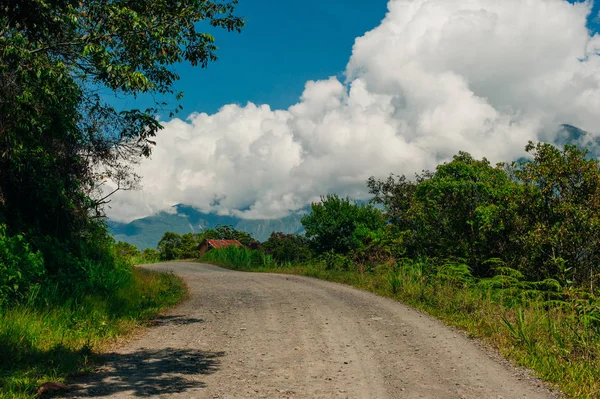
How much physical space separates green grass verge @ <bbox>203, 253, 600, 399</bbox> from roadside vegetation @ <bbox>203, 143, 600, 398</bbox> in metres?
0.02

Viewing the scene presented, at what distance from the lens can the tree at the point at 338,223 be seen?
31.1 m

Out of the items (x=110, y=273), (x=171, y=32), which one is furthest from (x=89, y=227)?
(x=171, y=32)

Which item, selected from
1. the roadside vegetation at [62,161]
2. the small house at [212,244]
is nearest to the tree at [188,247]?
the small house at [212,244]

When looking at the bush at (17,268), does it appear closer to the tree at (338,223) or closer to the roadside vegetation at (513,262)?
the roadside vegetation at (513,262)

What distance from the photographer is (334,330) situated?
31.9 feet

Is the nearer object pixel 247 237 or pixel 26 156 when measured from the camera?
pixel 26 156

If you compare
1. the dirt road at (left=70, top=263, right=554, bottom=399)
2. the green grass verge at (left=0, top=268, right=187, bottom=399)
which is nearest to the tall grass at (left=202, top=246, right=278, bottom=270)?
the dirt road at (left=70, top=263, right=554, bottom=399)

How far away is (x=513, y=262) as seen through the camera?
1677 cm

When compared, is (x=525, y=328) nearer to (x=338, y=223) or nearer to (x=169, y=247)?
(x=338, y=223)

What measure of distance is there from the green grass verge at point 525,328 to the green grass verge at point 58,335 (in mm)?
7026

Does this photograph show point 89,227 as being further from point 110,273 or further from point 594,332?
point 594,332

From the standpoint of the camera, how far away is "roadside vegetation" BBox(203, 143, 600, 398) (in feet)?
27.3

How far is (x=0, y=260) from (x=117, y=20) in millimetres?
5484

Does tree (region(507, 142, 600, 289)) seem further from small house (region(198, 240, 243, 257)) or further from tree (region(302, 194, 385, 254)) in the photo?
small house (region(198, 240, 243, 257))
